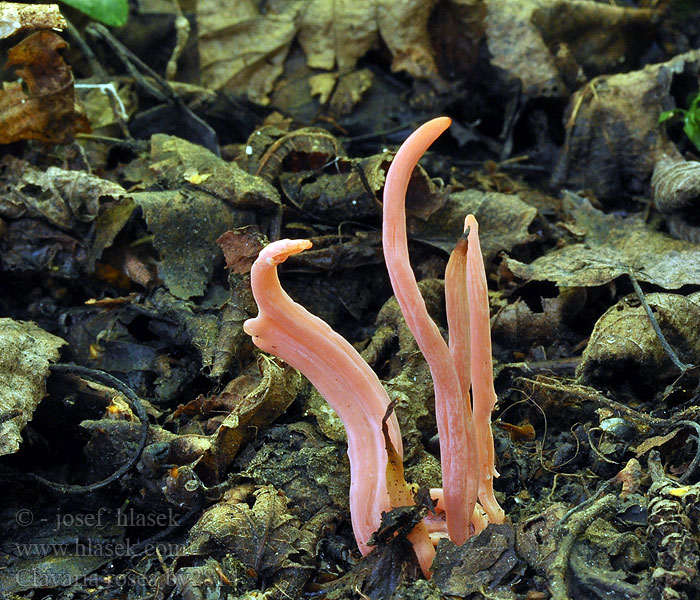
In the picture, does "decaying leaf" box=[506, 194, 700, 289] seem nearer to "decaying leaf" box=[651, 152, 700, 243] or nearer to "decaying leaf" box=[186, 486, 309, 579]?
"decaying leaf" box=[651, 152, 700, 243]

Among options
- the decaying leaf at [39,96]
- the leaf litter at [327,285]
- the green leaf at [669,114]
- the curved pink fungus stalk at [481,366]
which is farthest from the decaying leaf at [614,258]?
the decaying leaf at [39,96]

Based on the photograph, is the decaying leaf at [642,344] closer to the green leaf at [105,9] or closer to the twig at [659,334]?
the twig at [659,334]

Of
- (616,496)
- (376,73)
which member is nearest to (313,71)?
(376,73)

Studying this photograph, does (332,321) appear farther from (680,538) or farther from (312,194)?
(680,538)

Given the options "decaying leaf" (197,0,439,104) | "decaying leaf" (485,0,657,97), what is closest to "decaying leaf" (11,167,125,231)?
"decaying leaf" (197,0,439,104)

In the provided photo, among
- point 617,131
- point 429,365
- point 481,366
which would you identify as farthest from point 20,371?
point 617,131

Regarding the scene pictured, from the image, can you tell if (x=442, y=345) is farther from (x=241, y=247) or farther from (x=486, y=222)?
(x=486, y=222)

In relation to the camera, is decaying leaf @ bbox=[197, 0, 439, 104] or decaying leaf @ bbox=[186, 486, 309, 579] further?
decaying leaf @ bbox=[197, 0, 439, 104]
